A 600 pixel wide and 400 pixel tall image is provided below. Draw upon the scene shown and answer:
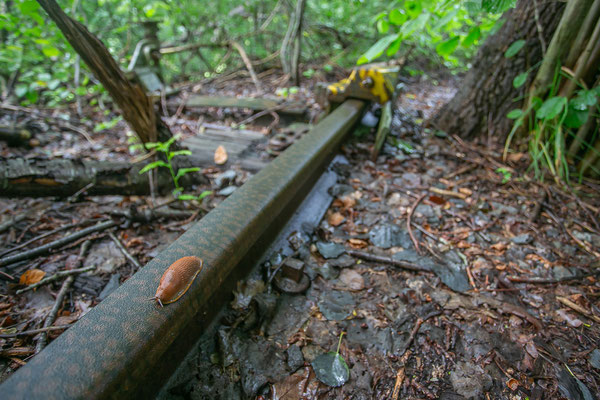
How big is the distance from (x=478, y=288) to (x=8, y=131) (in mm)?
4345

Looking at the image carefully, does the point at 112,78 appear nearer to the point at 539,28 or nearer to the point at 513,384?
the point at 513,384

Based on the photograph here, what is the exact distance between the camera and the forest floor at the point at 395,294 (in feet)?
3.78

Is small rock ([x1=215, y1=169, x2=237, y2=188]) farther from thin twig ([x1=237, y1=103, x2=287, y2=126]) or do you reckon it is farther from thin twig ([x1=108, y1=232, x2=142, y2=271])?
thin twig ([x1=237, y1=103, x2=287, y2=126])

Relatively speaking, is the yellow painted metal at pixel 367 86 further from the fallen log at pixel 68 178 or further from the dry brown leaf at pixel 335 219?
the fallen log at pixel 68 178

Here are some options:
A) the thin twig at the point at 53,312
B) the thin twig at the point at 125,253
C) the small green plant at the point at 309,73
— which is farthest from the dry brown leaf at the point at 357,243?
the small green plant at the point at 309,73

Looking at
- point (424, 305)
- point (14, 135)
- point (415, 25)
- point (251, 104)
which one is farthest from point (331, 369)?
point (14, 135)

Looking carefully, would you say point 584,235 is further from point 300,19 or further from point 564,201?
point 300,19

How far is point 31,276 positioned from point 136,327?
106cm

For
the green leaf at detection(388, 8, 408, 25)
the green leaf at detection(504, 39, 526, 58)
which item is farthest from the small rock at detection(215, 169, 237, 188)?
the green leaf at detection(504, 39, 526, 58)

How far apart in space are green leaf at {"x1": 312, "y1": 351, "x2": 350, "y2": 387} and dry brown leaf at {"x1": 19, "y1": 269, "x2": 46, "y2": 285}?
1.42 metres

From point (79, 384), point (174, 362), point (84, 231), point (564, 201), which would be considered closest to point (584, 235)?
point (564, 201)

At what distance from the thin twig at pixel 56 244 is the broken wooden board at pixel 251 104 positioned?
8.40ft

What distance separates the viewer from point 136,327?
81 cm

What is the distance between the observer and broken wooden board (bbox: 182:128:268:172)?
271cm
